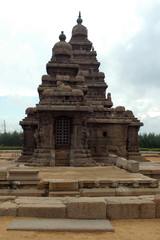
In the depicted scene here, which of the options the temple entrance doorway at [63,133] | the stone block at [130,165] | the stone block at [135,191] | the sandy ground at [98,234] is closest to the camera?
the sandy ground at [98,234]

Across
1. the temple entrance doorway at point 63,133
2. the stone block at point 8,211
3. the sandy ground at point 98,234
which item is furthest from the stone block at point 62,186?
the temple entrance doorway at point 63,133

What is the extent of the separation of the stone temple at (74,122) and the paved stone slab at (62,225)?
942cm

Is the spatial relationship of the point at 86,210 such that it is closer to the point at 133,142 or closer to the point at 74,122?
the point at 74,122

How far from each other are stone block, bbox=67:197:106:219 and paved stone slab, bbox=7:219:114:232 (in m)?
0.21

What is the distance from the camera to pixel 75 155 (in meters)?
16.5

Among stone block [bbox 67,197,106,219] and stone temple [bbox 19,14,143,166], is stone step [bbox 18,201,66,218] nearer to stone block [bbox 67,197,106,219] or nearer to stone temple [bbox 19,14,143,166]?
stone block [bbox 67,197,106,219]

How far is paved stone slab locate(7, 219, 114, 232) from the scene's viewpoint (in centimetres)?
605

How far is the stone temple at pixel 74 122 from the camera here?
54.9ft

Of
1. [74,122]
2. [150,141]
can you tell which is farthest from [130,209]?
[150,141]

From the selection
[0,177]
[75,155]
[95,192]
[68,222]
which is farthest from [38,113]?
[68,222]

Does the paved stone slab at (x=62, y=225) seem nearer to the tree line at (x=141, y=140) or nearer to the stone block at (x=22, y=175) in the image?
the stone block at (x=22, y=175)

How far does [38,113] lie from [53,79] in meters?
5.94

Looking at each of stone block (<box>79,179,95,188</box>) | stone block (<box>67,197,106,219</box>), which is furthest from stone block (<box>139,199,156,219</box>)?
stone block (<box>79,179,95,188</box>)

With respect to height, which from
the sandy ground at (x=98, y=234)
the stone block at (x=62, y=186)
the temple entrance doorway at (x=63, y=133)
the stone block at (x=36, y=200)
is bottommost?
the sandy ground at (x=98, y=234)
